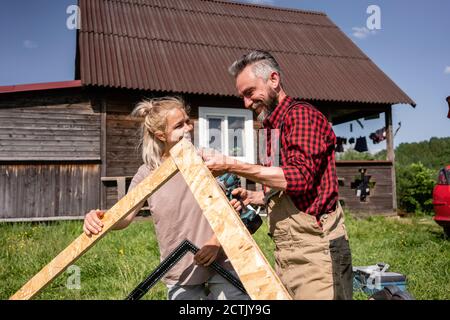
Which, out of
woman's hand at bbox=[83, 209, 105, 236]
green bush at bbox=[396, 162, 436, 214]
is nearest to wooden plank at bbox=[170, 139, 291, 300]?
woman's hand at bbox=[83, 209, 105, 236]

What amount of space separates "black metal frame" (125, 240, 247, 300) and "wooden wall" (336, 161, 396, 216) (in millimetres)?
9494

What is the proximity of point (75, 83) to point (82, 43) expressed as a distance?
1804 millimetres

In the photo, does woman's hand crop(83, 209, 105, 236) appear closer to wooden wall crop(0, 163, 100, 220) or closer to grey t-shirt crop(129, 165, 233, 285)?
grey t-shirt crop(129, 165, 233, 285)

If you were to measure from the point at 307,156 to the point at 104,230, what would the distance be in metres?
1.01

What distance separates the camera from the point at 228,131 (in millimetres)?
10586

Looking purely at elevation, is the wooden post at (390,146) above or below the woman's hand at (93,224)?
above

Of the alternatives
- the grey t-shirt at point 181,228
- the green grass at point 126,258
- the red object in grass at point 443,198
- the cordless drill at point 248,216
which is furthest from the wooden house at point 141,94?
the cordless drill at point 248,216

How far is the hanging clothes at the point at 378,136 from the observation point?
1219 centimetres

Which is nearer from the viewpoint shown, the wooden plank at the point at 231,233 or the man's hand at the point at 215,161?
the wooden plank at the point at 231,233

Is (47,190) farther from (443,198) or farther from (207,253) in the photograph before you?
(443,198)

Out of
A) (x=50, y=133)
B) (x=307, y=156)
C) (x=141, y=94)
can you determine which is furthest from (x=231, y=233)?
(x=141, y=94)

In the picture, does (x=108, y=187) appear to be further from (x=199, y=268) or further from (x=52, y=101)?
(x=199, y=268)

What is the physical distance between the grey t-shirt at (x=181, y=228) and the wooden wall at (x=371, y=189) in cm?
943

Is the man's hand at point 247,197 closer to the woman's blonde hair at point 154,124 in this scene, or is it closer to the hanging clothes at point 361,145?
the woman's blonde hair at point 154,124
